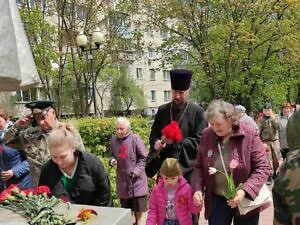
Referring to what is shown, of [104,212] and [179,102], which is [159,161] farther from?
[104,212]

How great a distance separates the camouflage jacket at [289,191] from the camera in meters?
Result: 1.75

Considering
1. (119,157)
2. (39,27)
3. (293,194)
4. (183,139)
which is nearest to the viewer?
(293,194)

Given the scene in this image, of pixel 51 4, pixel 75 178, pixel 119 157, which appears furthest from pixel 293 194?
pixel 51 4

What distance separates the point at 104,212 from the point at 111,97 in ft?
142

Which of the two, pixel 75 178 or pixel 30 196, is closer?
pixel 30 196

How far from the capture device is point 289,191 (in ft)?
5.76

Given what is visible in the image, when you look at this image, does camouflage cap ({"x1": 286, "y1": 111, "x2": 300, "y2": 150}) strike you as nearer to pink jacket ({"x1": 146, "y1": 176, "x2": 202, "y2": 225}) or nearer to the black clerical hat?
pink jacket ({"x1": 146, "y1": 176, "x2": 202, "y2": 225})

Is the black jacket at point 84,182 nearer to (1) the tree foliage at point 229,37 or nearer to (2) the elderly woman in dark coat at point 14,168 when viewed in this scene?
(2) the elderly woman in dark coat at point 14,168

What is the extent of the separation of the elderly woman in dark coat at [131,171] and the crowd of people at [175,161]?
141 centimetres

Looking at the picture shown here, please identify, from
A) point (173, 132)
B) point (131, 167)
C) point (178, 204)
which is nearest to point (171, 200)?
point (178, 204)

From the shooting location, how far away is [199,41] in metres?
21.0

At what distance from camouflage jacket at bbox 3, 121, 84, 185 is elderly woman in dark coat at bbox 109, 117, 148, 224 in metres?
1.69

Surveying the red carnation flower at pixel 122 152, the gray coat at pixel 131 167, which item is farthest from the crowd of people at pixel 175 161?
the gray coat at pixel 131 167

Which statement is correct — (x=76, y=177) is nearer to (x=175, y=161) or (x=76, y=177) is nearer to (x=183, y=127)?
(x=175, y=161)
